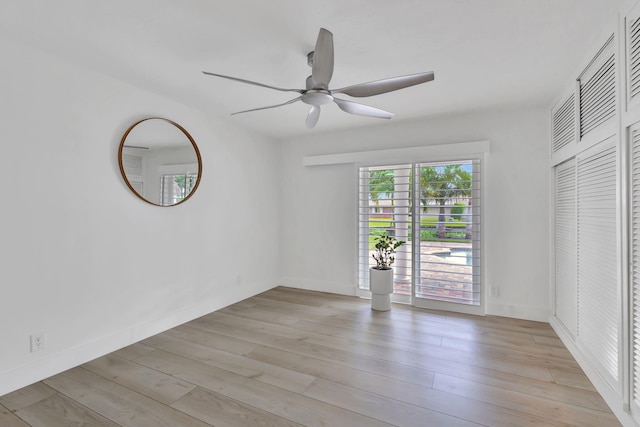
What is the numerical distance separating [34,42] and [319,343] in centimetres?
307

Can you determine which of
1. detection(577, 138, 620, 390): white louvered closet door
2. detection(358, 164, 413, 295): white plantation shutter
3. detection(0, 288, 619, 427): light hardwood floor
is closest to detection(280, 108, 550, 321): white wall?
detection(358, 164, 413, 295): white plantation shutter

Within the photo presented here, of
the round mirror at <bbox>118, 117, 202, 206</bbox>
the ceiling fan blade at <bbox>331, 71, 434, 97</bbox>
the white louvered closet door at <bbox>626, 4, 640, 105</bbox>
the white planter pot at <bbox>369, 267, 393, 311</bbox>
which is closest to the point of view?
the white louvered closet door at <bbox>626, 4, 640, 105</bbox>

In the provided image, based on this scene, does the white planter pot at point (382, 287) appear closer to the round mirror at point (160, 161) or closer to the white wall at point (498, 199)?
the white wall at point (498, 199)

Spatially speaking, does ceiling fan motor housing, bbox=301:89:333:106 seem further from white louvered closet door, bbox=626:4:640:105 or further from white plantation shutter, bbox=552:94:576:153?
white plantation shutter, bbox=552:94:576:153

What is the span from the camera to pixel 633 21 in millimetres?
1536

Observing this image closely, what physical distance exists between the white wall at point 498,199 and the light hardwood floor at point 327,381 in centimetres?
43

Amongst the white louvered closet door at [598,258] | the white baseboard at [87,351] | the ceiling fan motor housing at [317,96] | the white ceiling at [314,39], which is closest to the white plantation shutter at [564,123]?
the white ceiling at [314,39]

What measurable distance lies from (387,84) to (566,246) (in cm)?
224

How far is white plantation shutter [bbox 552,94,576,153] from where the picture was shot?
2461 millimetres

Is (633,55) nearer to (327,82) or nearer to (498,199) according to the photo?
(327,82)

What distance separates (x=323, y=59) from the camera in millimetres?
1716

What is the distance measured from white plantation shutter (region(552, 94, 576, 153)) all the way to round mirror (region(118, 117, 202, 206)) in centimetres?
351

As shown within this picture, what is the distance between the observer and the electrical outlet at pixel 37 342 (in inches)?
80.8

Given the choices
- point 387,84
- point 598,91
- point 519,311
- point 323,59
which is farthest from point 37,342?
point 519,311
